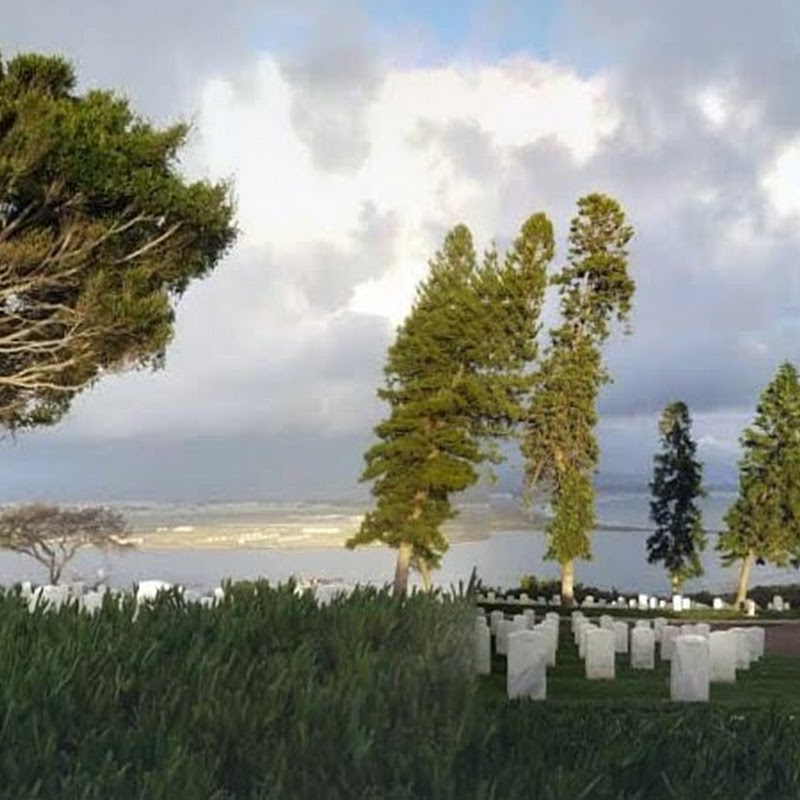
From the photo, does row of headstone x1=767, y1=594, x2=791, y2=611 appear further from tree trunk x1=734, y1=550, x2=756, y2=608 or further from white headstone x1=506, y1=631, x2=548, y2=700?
white headstone x1=506, y1=631, x2=548, y2=700

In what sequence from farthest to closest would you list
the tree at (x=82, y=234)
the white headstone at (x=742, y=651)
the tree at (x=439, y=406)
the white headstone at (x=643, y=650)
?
the tree at (x=439, y=406) → the tree at (x=82, y=234) → the white headstone at (x=742, y=651) → the white headstone at (x=643, y=650)

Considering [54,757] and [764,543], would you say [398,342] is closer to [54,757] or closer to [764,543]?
[764,543]

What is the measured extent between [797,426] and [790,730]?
41408 mm

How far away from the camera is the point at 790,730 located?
4.95 m

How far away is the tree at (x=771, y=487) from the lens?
145 ft

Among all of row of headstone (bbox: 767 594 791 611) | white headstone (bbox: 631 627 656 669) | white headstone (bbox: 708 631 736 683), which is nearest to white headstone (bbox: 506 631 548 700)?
white headstone (bbox: 708 631 736 683)

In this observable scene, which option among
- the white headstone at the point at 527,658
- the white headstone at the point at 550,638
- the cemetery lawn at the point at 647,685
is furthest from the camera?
the white headstone at the point at 550,638

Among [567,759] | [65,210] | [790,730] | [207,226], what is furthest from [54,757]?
[207,226]

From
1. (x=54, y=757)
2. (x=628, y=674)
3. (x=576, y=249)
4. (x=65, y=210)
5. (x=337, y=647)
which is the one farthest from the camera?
(x=576, y=249)

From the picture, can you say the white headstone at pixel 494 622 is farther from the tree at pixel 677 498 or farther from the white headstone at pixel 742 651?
the tree at pixel 677 498

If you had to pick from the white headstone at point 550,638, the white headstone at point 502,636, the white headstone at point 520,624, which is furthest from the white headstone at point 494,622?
the white headstone at point 550,638

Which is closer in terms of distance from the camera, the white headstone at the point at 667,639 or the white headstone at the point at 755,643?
the white headstone at the point at 667,639

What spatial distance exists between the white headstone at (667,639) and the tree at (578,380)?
19690 millimetres

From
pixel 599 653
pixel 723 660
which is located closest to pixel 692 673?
pixel 599 653
